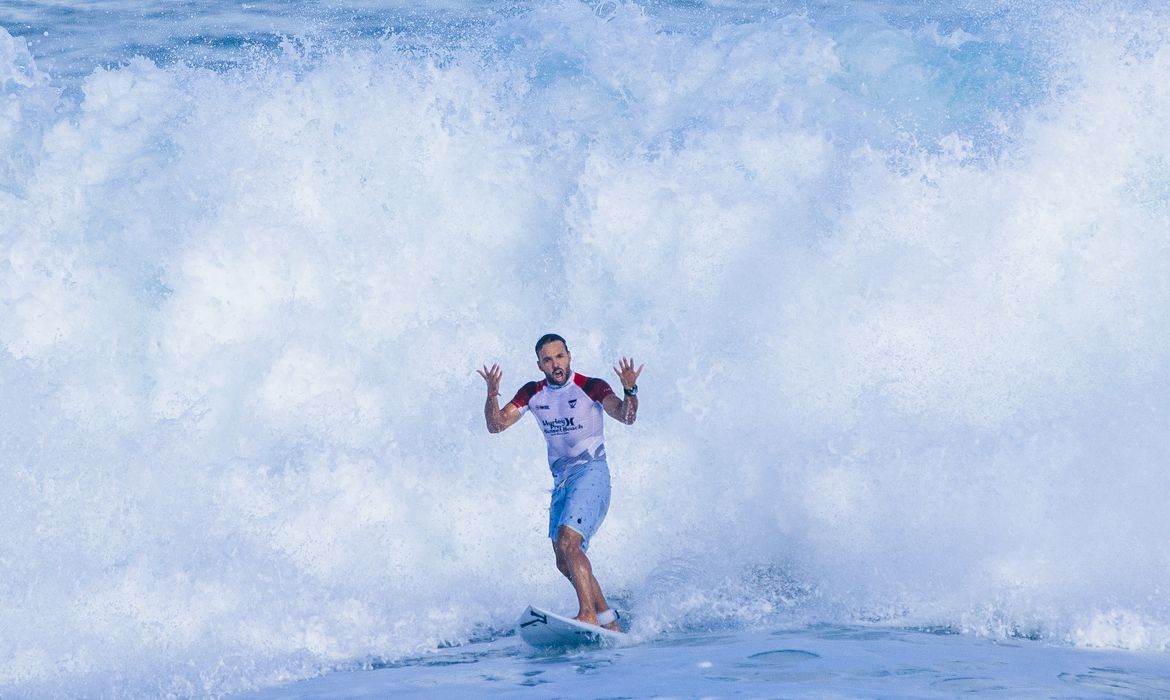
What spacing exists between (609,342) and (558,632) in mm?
4124

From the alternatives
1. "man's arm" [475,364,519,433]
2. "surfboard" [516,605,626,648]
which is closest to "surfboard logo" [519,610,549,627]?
"surfboard" [516,605,626,648]

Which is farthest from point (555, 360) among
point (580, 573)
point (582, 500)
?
point (580, 573)

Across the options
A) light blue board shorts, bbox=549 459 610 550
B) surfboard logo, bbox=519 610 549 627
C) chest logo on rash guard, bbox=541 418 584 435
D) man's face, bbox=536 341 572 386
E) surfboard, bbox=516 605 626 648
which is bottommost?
surfboard, bbox=516 605 626 648

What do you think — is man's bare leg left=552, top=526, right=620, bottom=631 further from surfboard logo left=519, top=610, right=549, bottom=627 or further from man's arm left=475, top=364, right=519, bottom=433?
man's arm left=475, top=364, right=519, bottom=433

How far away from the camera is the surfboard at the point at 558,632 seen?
7.22m

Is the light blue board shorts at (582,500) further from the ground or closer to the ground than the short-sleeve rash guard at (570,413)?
closer to the ground

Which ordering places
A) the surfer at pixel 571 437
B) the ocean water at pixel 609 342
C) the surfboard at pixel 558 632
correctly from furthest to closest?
the ocean water at pixel 609 342 → the surfer at pixel 571 437 → the surfboard at pixel 558 632

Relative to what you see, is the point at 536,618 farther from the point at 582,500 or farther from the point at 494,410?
the point at 494,410

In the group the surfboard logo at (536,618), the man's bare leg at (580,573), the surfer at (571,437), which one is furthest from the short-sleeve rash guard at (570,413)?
the surfboard logo at (536,618)

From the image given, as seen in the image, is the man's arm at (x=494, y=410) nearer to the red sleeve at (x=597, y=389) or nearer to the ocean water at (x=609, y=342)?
the red sleeve at (x=597, y=389)

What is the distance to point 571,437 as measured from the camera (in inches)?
303

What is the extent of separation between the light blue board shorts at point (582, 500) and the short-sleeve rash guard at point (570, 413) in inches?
3.0

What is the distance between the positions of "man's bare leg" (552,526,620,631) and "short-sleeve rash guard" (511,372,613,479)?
0.46m

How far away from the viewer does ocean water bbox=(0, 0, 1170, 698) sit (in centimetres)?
782
